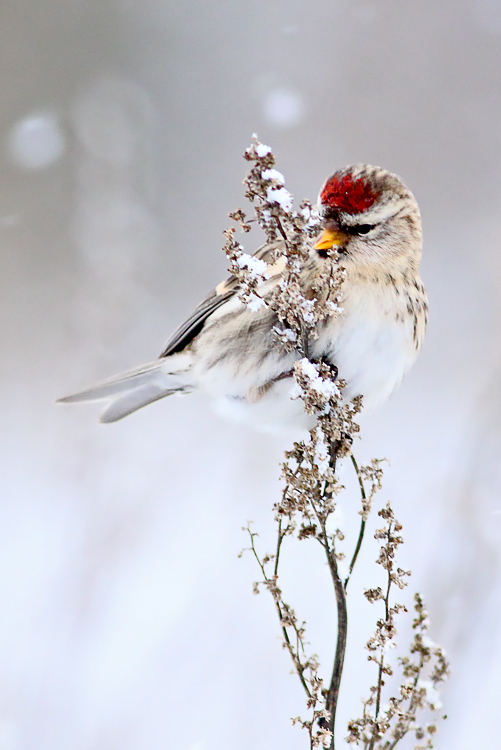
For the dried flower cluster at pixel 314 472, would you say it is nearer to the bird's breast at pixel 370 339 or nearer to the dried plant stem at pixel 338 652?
the dried plant stem at pixel 338 652

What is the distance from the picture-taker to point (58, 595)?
183 centimetres

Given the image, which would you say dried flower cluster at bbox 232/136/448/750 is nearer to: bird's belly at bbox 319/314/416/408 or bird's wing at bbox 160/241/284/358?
bird's belly at bbox 319/314/416/408

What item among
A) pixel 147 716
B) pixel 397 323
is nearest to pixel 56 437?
pixel 147 716

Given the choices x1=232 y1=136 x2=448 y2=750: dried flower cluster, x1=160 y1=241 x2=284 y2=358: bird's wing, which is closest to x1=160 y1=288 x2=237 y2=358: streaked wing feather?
x1=160 y1=241 x2=284 y2=358: bird's wing

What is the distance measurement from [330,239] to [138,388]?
2.09 feet

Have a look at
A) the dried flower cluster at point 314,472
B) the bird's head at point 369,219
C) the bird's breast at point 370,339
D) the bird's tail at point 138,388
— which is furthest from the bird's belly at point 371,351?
the bird's tail at point 138,388

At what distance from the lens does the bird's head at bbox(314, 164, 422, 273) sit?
3.72ft

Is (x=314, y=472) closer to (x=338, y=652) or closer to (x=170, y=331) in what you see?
(x=338, y=652)

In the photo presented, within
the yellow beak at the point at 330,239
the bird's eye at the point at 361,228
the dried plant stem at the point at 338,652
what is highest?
the bird's eye at the point at 361,228

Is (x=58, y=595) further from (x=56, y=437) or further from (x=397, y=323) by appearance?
(x=397, y=323)

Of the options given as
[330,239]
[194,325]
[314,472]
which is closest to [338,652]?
[314,472]

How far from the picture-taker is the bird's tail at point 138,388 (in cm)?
148

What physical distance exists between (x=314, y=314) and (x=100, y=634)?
1382 millimetres

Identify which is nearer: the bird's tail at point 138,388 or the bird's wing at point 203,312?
the bird's wing at point 203,312
